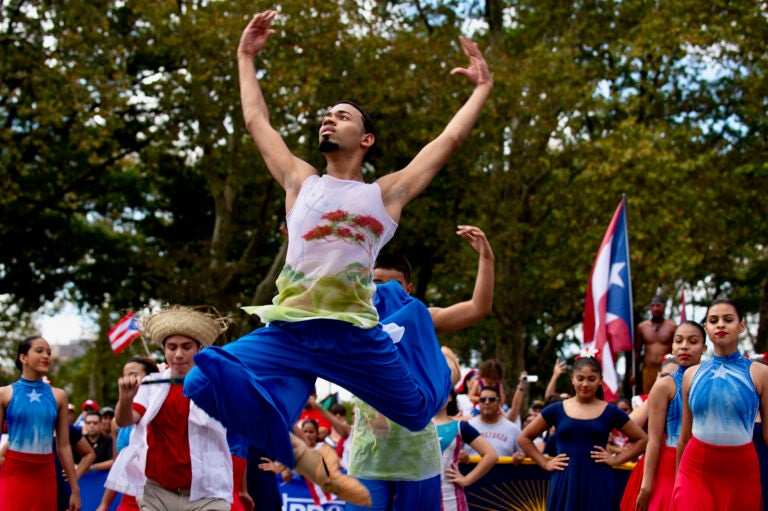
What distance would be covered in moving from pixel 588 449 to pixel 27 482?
4.69 m

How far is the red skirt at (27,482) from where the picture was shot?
842 cm

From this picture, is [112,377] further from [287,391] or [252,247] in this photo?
[287,391]

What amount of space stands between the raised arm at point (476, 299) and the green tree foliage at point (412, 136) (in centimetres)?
1452

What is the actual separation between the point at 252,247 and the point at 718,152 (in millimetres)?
11419

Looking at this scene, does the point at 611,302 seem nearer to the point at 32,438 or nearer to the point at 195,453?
the point at 32,438

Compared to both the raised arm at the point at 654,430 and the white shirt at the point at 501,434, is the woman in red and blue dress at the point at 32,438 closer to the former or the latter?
the white shirt at the point at 501,434

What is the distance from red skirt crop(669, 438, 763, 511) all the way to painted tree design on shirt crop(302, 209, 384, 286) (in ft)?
10.3

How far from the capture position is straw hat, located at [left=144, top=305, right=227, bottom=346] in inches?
273

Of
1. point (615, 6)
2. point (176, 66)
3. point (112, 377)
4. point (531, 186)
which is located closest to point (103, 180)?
point (176, 66)

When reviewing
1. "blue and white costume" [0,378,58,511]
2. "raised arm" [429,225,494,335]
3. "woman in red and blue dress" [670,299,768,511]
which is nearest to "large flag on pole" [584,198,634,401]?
"woman in red and blue dress" [670,299,768,511]

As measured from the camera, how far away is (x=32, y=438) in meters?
8.57

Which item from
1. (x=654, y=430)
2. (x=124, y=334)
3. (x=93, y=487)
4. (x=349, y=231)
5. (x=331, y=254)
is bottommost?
(x=93, y=487)

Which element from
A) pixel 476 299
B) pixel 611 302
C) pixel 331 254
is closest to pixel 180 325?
pixel 476 299

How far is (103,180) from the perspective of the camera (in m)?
26.1
